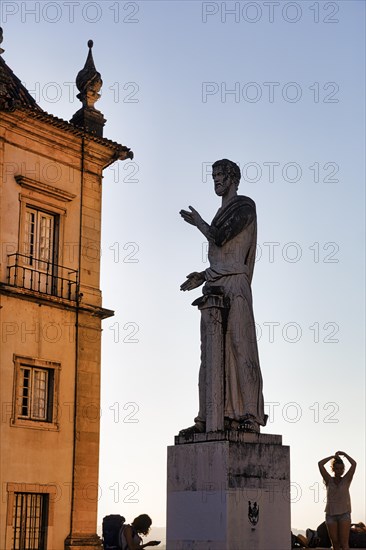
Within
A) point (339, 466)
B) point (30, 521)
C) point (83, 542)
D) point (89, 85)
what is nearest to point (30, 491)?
point (30, 521)

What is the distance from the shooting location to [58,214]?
23859 mm

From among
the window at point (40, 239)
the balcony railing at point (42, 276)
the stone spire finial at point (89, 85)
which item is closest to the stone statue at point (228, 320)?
the balcony railing at point (42, 276)

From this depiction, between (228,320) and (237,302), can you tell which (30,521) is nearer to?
(228,320)

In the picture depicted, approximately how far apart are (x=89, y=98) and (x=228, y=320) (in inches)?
712

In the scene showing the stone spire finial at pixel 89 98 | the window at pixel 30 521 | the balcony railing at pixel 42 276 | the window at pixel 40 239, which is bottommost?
the window at pixel 30 521

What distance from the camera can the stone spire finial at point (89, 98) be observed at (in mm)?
25438

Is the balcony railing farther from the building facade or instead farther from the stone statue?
the stone statue

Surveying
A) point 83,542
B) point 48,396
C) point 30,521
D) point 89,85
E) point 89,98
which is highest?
point 89,85

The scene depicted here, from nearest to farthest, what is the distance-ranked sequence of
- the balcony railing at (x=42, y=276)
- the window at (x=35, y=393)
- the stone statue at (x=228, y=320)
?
the stone statue at (x=228, y=320), the window at (x=35, y=393), the balcony railing at (x=42, y=276)

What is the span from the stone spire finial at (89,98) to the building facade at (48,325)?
19 cm

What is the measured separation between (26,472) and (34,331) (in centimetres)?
350

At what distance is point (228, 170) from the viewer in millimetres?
9562

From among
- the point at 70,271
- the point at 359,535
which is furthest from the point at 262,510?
the point at 70,271

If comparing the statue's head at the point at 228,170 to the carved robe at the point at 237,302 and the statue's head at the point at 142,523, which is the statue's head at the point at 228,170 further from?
the statue's head at the point at 142,523
